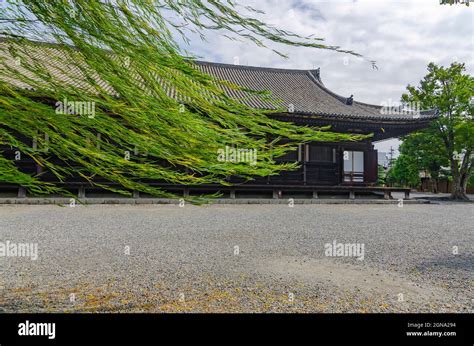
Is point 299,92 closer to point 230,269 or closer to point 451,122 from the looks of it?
point 451,122

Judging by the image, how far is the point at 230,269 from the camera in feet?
11.3

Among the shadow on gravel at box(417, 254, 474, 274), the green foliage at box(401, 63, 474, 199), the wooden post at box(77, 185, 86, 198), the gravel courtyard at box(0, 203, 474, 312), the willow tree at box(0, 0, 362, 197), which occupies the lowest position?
the shadow on gravel at box(417, 254, 474, 274)

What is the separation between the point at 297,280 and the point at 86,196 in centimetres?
977

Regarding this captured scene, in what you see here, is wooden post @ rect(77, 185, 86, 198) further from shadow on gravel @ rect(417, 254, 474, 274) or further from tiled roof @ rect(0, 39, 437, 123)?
shadow on gravel @ rect(417, 254, 474, 274)

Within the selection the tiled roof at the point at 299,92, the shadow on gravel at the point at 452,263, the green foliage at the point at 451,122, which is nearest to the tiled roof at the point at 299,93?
the tiled roof at the point at 299,92

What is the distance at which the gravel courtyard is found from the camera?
2.51 meters

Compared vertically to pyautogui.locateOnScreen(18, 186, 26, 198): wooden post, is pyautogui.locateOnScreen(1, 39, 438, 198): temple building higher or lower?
higher

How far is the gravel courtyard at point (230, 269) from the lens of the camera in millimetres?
2512

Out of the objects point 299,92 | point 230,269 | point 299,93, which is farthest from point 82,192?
point 299,92

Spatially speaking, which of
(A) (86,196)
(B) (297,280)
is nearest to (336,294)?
(B) (297,280)

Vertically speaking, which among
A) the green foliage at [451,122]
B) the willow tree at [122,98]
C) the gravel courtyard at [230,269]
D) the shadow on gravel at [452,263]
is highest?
the green foliage at [451,122]

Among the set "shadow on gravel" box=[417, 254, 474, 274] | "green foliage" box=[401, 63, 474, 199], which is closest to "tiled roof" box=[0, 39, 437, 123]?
"green foliage" box=[401, 63, 474, 199]

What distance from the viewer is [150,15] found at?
1.69 meters

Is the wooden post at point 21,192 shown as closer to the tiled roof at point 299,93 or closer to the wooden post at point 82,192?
the wooden post at point 82,192
